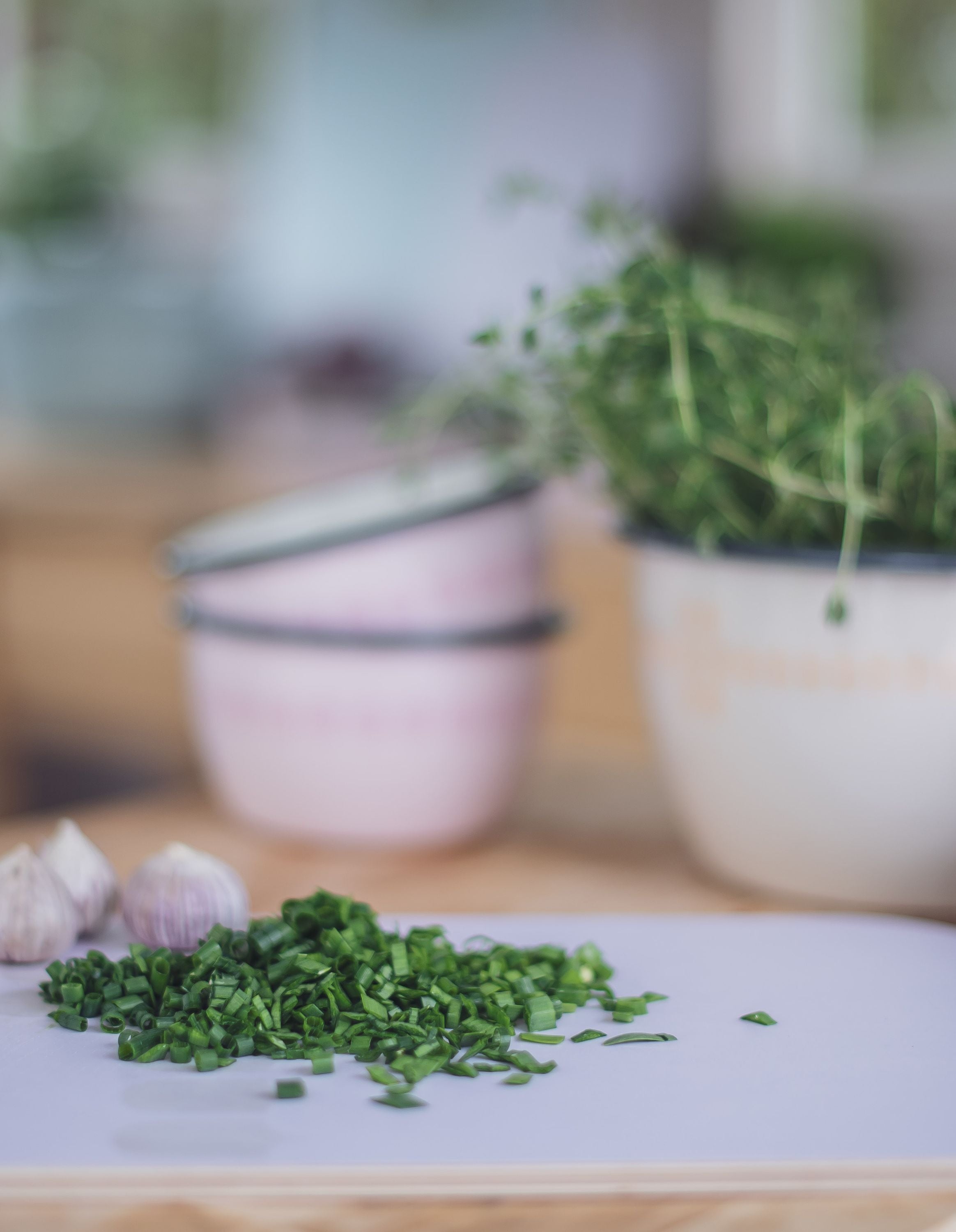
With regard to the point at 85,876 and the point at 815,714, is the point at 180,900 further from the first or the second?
the point at 815,714

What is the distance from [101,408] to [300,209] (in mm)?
763

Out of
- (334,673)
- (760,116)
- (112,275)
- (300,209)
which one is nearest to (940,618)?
(334,673)

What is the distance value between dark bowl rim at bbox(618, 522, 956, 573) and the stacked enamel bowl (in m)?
0.14

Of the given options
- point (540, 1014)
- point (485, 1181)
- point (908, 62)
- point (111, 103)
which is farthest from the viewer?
point (111, 103)

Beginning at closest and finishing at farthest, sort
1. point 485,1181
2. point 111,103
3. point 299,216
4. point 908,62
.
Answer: point 485,1181
point 908,62
point 299,216
point 111,103

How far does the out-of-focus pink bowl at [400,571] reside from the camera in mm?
724

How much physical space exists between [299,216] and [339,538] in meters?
2.95

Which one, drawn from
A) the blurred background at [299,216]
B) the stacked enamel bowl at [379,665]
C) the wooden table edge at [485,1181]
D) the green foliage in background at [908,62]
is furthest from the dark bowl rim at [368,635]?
the green foliage in background at [908,62]

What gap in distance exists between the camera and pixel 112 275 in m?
3.61

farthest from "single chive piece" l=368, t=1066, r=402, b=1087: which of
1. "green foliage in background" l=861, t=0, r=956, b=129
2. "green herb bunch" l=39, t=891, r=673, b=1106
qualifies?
"green foliage in background" l=861, t=0, r=956, b=129

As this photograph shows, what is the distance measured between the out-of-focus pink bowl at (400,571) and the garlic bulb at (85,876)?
0.59 feet

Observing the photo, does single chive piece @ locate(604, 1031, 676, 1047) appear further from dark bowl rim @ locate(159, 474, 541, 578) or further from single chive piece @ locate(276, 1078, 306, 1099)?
dark bowl rim @ locate(159, 474, 541, 578)

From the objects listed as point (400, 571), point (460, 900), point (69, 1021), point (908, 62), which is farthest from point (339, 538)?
point (908, 62)

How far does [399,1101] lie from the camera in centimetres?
42
